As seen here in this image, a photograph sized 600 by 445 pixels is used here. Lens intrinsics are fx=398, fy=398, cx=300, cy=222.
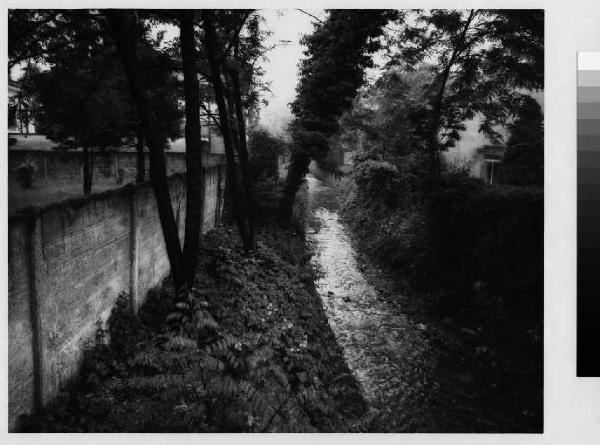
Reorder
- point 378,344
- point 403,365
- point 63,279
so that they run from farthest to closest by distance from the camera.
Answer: point 378,344
point 403,365
point 63,279

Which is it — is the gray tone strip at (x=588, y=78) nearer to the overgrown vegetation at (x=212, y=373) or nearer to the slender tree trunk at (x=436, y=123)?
the slender tree trunk at (x=436, y=123)

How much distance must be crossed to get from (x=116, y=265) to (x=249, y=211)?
4690mm

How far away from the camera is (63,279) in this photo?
163 inches

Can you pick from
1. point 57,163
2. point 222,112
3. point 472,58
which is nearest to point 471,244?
point 472,58

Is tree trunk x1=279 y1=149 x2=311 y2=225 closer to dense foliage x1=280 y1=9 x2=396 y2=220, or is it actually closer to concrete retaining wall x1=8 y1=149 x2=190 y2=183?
dense foliage x1=280 y1=9 x2=396 y2=220

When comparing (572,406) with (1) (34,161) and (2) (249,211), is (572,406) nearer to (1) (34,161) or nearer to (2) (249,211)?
(2) (249,211)

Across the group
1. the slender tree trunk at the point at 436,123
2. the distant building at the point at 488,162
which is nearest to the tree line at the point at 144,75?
the slender tree trunk at the point at 436,123

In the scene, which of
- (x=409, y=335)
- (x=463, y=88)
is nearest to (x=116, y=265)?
(x=409, y=335)

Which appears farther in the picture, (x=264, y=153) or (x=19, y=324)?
(x=264, y=153)

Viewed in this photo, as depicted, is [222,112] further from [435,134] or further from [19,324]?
[19,324]

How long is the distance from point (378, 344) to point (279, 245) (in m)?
4.83

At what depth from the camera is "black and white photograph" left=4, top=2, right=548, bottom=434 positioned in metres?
4.22

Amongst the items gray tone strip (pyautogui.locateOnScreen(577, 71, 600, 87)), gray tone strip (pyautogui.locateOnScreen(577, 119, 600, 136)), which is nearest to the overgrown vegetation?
gray tone strip (pyautogui.locateOnScreen(577, 119, 600, 136))

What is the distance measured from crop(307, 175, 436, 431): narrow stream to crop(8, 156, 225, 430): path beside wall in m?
3.81
